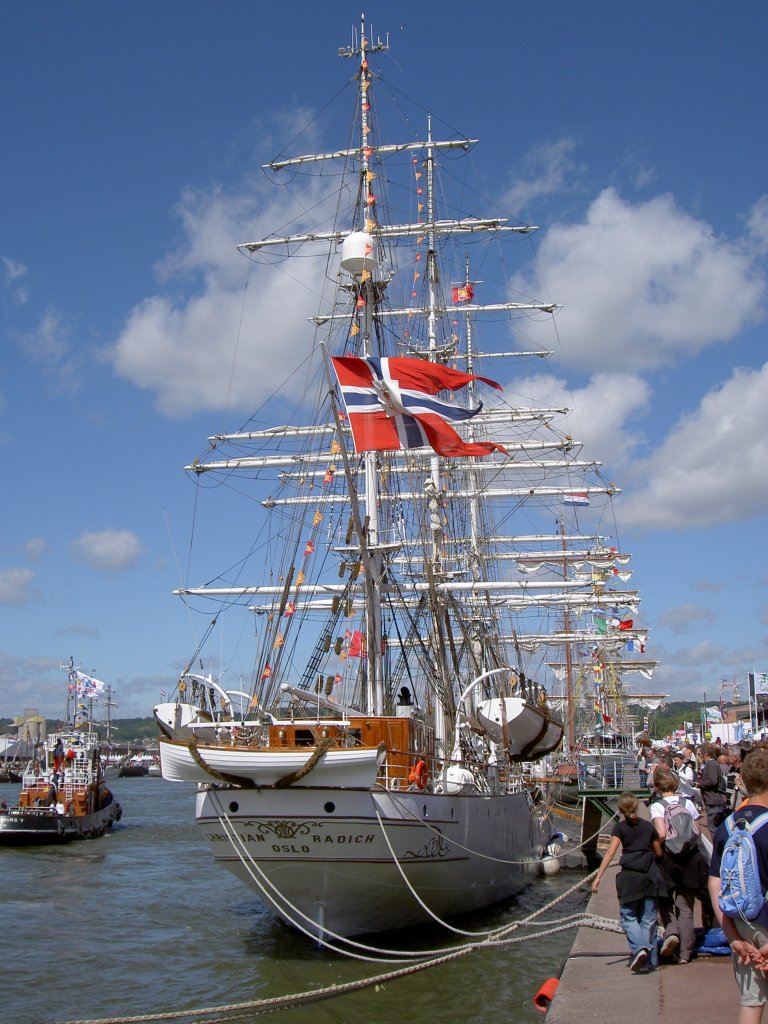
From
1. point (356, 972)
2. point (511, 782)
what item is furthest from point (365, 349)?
point (356, 972)

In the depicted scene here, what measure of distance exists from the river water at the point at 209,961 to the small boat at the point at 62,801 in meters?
11.8

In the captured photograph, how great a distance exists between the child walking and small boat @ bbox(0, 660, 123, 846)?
34832 millimetres

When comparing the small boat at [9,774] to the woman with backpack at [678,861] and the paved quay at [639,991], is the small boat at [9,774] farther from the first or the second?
the woman with backpack at [678,861]

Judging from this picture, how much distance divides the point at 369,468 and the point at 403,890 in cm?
927

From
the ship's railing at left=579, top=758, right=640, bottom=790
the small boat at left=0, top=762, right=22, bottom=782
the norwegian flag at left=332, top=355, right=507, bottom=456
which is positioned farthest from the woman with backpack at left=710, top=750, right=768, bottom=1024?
the small boat at left=0, top=762, right=22, bottom=782

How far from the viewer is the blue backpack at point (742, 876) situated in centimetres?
557

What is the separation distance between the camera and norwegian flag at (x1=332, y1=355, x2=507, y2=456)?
69.8ft

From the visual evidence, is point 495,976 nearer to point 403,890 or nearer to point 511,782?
point 403,890

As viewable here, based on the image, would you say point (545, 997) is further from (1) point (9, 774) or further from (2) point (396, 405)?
(1) point (9, 774)

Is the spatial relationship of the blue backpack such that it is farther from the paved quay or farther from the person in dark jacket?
the person in dark jacket

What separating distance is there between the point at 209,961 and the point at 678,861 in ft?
33.3

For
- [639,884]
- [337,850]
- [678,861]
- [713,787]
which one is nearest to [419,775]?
[337,850]

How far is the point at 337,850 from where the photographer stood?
16.0 metres

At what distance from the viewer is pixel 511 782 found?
2592 centimetres
